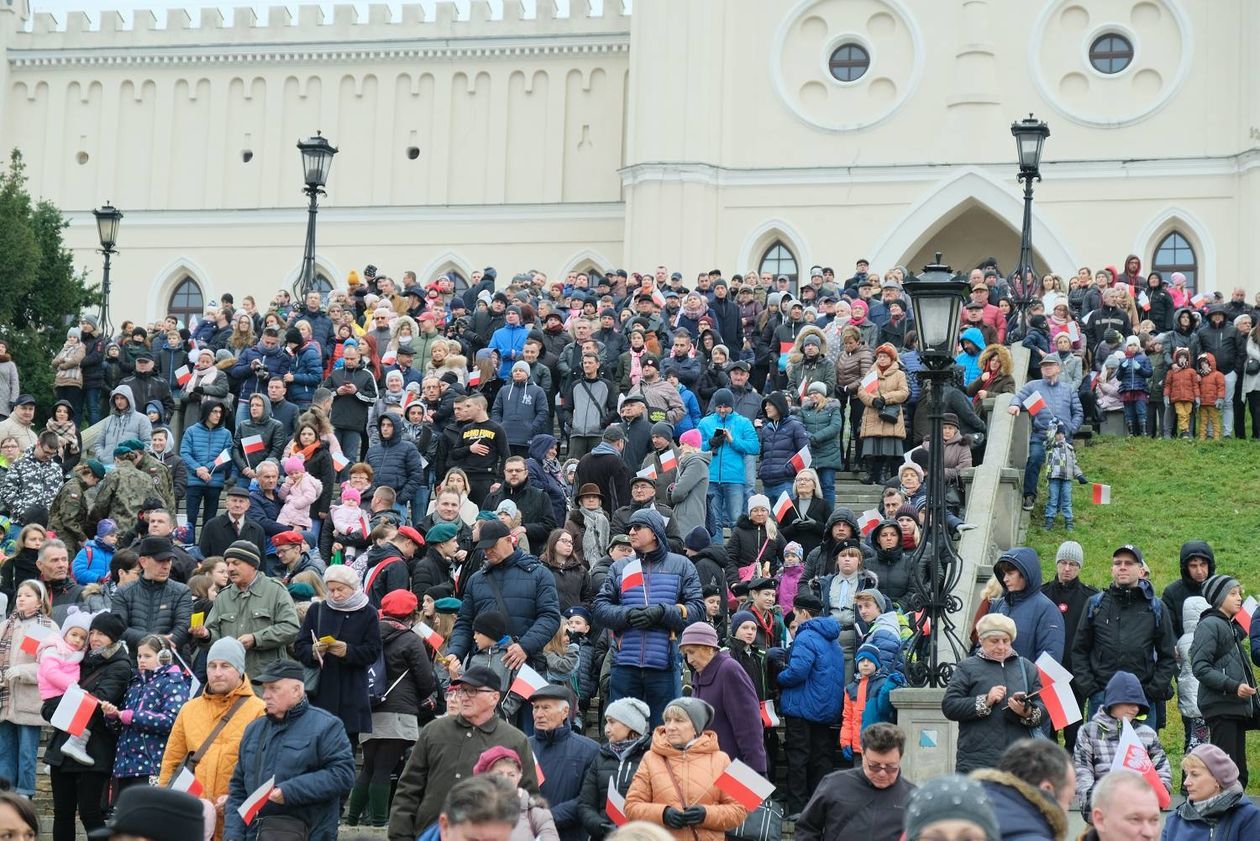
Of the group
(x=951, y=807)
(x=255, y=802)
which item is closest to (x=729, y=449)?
(x=255, y=802)

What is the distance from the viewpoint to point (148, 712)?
40.9 feet

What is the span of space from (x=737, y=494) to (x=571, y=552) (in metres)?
3.89

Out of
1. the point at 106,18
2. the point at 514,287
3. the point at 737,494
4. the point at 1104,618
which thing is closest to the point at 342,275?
the point at 106,18

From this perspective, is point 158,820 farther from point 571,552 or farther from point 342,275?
point 342,275

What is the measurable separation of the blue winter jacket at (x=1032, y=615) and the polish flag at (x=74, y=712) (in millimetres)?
5502

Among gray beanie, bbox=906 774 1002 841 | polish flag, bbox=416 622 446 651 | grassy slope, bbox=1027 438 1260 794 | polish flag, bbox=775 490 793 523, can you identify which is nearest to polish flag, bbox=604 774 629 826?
polish flag, bbox=416 622 446 651

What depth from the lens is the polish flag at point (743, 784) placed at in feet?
33.3

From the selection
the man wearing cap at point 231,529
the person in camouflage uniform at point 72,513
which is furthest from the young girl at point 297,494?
the person in camouflage uniform at point 72,513

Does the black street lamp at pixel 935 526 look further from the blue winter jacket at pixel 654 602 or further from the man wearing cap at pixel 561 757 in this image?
the man wearing cap at pixel 561 757

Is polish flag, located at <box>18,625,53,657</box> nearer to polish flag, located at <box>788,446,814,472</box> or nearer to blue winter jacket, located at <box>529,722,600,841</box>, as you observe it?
blue winter jacket, located at <box>529,722,600,841</box>

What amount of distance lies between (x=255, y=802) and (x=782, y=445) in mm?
9097

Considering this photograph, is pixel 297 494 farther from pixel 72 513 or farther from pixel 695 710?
pixel 695 710

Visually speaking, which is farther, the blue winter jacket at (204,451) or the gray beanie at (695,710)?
the blue winter jacket at (204,451)

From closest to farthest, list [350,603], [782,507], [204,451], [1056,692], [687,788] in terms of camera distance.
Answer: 1. [687,788]
2. [1056,692]
3. [350,603]
4. [782,507]
5. [204,451]
